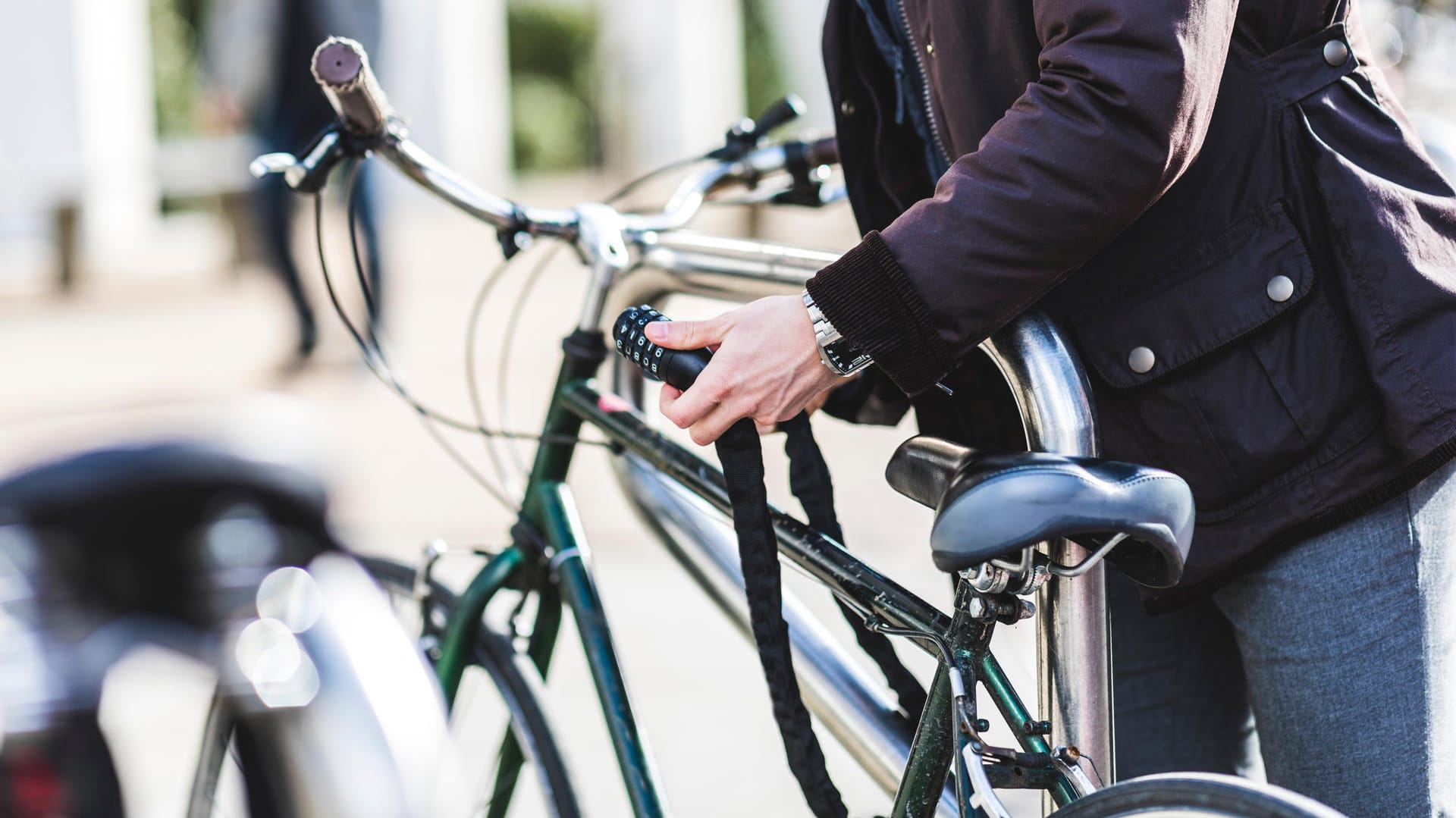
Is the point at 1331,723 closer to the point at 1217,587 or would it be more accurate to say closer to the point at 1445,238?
the point at 1217,587

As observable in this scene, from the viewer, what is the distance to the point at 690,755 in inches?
124

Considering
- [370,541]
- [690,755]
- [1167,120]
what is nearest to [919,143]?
[1167,120]

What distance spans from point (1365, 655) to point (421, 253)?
10816 mm

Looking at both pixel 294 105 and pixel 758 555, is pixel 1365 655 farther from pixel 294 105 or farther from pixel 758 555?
pixel 294 105

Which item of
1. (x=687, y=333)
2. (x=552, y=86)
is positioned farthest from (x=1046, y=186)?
(x=552, y=86)

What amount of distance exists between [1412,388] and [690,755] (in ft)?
6.98

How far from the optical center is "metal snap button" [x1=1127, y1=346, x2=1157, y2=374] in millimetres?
1418

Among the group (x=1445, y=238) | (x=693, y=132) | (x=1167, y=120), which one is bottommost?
(x=1445, y=238)

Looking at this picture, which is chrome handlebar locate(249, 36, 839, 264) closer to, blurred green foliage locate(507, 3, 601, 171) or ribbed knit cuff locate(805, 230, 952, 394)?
ribbed knit cuff locate(805, 230, 952, 394)

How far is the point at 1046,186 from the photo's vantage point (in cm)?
124

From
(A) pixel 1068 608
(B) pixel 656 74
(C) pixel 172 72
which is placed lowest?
(A) pixel 1068 608

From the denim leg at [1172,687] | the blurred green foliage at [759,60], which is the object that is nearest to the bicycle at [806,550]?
the denim leg at [1172,687]

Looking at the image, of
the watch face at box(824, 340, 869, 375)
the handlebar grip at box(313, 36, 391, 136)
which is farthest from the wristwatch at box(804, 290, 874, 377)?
the handlebar grip at box(313, 36, 391, 136)

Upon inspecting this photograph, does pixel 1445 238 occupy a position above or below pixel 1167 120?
below
